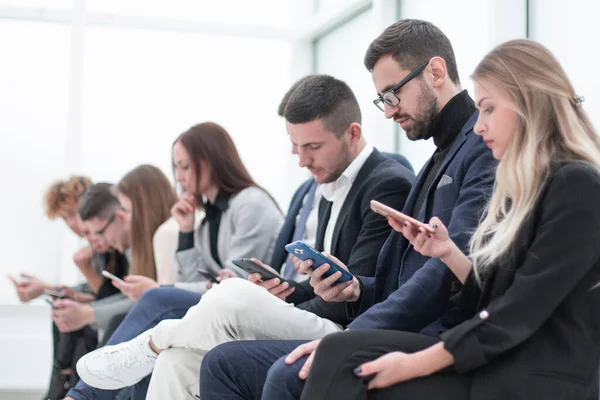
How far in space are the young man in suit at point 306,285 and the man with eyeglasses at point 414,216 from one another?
0.11m

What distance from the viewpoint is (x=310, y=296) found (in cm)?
298

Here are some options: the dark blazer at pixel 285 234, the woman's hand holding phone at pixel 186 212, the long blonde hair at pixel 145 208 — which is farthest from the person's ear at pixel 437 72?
the long blonde hair at pixel 145 208

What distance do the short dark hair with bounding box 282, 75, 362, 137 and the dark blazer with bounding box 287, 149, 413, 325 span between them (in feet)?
0.57

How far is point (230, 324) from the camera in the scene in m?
2.50

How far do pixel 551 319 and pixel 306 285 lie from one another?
1.30 m

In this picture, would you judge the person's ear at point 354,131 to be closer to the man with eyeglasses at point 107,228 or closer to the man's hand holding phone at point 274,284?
the man's hand holding phone at point 274,284

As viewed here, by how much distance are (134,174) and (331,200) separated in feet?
4.70

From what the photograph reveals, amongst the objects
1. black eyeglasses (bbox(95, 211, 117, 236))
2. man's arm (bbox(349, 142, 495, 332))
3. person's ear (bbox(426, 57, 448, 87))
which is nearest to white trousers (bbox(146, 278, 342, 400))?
man's arm (bbox(349, 142, 495, 332))

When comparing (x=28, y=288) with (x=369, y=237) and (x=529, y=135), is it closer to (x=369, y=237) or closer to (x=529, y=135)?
(x=369, y=237)

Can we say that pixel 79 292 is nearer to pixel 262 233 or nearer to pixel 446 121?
pixel 262 233

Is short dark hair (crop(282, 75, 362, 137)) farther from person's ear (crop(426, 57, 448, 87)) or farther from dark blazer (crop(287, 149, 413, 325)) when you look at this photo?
person's ear (crop(426, 57, 448, 87))

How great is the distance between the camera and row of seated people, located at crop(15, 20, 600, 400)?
1.76 m

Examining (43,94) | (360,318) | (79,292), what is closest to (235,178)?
(79,292)

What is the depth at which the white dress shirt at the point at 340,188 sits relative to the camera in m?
2.97
